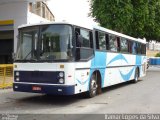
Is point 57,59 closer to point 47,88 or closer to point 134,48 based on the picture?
point 47,88

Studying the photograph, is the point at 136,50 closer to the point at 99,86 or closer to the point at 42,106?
the point at 99,86

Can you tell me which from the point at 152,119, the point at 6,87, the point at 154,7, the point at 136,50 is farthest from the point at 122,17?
the point at 152,119

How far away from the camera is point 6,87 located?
54.7ft

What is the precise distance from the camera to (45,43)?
39.6 ft

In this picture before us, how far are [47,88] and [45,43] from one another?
1558 mm

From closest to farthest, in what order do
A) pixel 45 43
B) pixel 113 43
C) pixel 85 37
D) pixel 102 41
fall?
pixel 45 43 < pixel 85 37 < pixel 102 41 < pixel 113 43

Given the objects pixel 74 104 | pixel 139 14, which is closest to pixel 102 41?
pixel 74 104

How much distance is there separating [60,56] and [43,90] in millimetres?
1264

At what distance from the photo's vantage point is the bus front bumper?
37.6 ft

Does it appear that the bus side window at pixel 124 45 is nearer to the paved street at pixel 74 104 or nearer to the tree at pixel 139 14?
the paved street at pixel 74 104

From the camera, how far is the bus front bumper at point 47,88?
451 inches

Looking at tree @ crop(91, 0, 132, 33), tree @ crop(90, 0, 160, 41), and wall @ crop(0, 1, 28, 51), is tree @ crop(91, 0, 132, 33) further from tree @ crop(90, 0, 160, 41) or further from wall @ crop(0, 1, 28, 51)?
wall @ crop(0, 1, 28, 51)

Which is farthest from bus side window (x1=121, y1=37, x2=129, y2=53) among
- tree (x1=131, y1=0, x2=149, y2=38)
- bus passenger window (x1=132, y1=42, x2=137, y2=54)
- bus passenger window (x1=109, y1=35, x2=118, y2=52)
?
tree (x1=131, y1=0, x2=149, y2=38)

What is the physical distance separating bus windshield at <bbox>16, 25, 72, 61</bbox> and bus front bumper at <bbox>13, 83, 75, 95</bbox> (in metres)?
0.90
